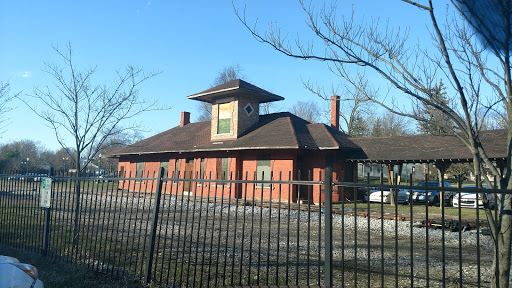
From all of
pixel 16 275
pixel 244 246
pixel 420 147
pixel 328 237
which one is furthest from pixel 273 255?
pixel 420 147

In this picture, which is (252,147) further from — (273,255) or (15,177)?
(15,177)

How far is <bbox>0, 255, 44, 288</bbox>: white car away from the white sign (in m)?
3.70

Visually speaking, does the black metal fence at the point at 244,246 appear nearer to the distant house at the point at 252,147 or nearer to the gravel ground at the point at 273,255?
the gravel ground at the point at 273,255

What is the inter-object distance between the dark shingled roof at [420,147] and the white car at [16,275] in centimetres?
1632

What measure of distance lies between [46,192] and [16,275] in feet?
14.7

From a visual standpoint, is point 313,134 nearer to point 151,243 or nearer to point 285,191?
point 285,191

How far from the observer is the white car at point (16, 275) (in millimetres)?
3623

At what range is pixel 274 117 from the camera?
2569 centimetres

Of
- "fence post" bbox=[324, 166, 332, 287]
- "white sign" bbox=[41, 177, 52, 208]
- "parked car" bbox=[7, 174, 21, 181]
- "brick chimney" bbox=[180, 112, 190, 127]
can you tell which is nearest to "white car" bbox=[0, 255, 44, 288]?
"fence post" bbox=[324, 166, 332, 287]

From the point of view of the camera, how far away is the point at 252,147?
21047 mm

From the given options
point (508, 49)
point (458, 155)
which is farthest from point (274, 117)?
point (508, 49)

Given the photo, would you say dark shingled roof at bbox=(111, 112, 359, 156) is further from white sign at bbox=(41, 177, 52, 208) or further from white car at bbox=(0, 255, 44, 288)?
white car at bbox=(0, 255, 44, 288)

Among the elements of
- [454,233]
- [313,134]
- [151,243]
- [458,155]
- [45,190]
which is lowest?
[454,233]

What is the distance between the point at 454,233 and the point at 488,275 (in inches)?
246
